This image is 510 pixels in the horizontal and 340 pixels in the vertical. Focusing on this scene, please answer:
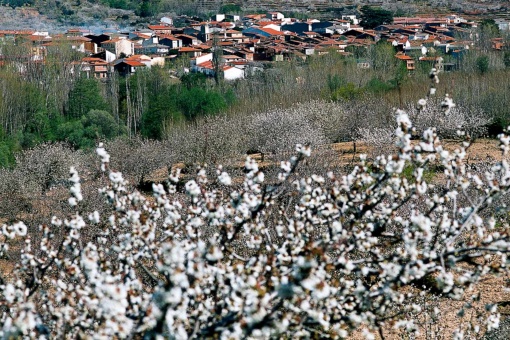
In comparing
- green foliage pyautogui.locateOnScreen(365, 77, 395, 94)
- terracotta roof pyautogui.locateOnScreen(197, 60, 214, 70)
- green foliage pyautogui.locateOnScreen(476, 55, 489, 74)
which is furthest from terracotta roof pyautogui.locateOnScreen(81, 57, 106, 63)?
green foliage pyautogui.locateOnScreen(476, 55, 489, 74)

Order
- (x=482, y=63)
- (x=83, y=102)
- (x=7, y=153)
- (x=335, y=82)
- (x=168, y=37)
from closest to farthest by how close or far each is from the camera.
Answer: (x=7, y=153) < (x=335, y=82) < (x=83, y=102) < (x=482, y=63) < (x=168, y=37)

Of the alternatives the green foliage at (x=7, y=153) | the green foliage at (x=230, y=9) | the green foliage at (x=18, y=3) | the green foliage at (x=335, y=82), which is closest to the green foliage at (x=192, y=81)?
the green foliage at (x=335, y=82)

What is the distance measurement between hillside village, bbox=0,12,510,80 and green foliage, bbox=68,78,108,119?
22.4 feet

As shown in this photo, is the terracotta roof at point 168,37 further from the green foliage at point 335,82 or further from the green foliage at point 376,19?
the green foliage at point 335,82

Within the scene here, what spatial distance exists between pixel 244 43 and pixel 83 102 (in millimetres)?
34506

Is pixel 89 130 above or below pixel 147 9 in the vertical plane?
below

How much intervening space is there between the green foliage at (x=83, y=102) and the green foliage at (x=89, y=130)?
16.4ft

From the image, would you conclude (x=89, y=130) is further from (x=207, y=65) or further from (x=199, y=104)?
(x=207, y=65)

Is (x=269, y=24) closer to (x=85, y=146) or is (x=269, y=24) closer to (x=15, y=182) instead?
(x=85, y=146)

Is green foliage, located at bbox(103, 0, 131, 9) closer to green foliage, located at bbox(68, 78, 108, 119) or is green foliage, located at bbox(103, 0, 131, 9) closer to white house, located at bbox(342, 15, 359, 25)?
white house, located at bbox(342, 15, 359, 25)

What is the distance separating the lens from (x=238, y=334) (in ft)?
9.29

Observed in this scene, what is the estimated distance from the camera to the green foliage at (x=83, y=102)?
36.6m

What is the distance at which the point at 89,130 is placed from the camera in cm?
2850

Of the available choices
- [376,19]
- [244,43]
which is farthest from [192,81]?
[376,19]
